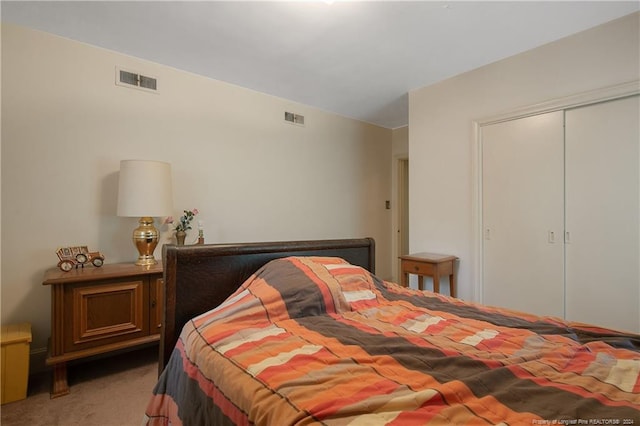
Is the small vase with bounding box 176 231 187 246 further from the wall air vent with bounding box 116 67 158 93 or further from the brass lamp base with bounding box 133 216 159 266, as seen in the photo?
the wall air vent with bounding box 116 67 158 93

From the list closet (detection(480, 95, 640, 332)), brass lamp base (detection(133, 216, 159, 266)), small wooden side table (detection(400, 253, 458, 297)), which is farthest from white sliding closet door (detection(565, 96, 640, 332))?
brass lamp base (detection(133, 216, 159, 266))

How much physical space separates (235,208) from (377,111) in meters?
2.29

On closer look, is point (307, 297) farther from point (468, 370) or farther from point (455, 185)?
point (455, 185)

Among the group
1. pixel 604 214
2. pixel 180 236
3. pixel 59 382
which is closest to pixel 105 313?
pixel 59 382

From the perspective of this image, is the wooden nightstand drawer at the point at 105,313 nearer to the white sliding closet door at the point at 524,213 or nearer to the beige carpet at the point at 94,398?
the beige carpet at the point at 94,398

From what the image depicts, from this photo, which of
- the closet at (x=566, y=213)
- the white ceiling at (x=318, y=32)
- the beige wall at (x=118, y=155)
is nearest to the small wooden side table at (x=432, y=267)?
the closet at (x=566, y=213)

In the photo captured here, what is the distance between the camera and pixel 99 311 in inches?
83.0

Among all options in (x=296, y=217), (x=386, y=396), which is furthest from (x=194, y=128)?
(x=386, y=396)

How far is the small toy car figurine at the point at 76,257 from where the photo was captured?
2190 millimetres

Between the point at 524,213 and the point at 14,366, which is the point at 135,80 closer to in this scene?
the point at 14,366

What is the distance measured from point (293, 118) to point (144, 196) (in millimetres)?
2031

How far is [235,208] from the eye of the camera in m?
3.29

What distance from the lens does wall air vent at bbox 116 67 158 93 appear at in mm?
2615

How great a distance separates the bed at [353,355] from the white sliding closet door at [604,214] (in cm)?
140
